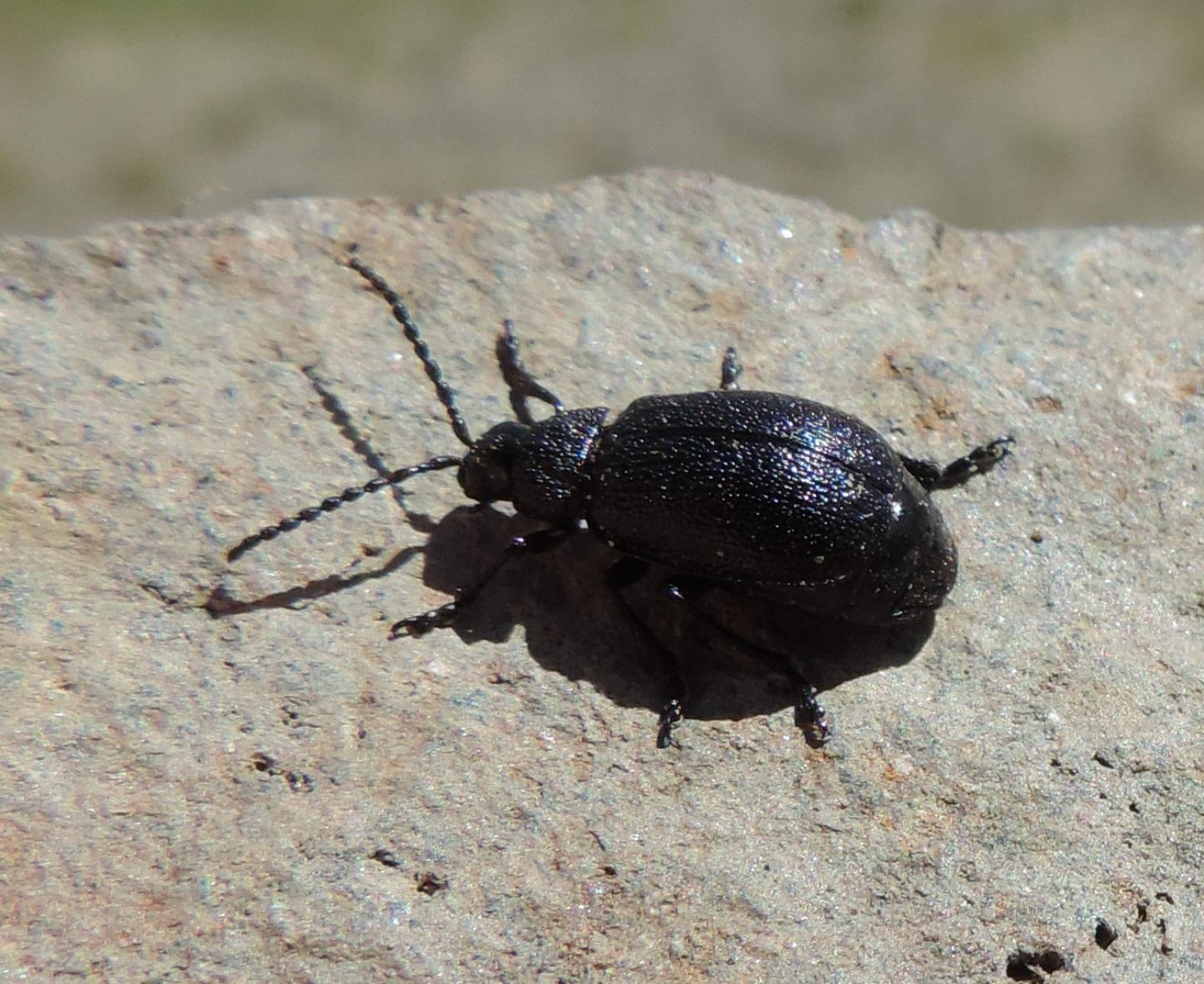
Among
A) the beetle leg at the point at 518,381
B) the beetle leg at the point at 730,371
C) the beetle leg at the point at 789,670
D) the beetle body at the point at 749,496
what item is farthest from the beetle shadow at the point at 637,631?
the beetle leg at the point at 730,371

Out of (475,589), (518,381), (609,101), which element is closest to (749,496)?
(475,589)

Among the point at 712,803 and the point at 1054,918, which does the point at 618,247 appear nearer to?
the point at 712,803

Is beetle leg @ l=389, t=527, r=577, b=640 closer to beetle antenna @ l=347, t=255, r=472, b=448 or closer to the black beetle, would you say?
the black beetle

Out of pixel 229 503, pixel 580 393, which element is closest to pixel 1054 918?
pixel 580 393

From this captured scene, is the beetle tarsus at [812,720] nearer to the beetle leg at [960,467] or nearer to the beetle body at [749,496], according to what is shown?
the beetle body at [749,496]

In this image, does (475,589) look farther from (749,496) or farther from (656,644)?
(749,496)
